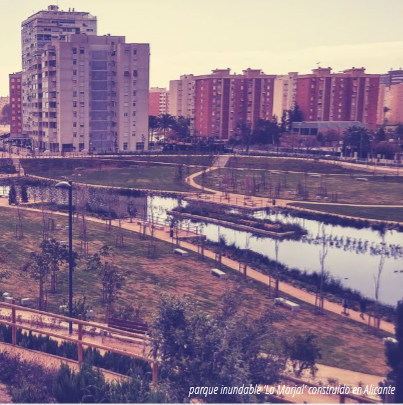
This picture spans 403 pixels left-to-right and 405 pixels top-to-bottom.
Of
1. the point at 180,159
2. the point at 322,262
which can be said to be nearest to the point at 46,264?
the point at 322,262

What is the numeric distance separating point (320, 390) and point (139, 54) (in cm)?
9077

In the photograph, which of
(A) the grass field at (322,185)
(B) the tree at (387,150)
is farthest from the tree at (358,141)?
(A) the grass field at (322,185)

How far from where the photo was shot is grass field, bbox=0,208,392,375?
21469mm

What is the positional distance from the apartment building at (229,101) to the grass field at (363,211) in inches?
2452

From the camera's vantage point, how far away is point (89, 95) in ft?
312

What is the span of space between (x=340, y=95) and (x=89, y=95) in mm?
52716

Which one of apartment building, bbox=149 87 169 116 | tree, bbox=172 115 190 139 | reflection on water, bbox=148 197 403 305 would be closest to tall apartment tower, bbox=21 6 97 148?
tree, bbox=172 115 190 139

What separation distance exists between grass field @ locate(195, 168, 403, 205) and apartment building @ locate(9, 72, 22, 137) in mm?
57409

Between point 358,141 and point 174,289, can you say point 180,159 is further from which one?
point 174,289

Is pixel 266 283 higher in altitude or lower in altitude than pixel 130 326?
lower

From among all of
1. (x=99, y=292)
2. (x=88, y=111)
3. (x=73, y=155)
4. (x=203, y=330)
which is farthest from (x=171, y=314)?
(x=88, y=111)

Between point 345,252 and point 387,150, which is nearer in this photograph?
point 345,252

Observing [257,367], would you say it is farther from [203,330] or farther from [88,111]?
[88,111]

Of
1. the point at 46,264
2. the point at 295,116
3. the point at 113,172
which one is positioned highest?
the point at 295,116
